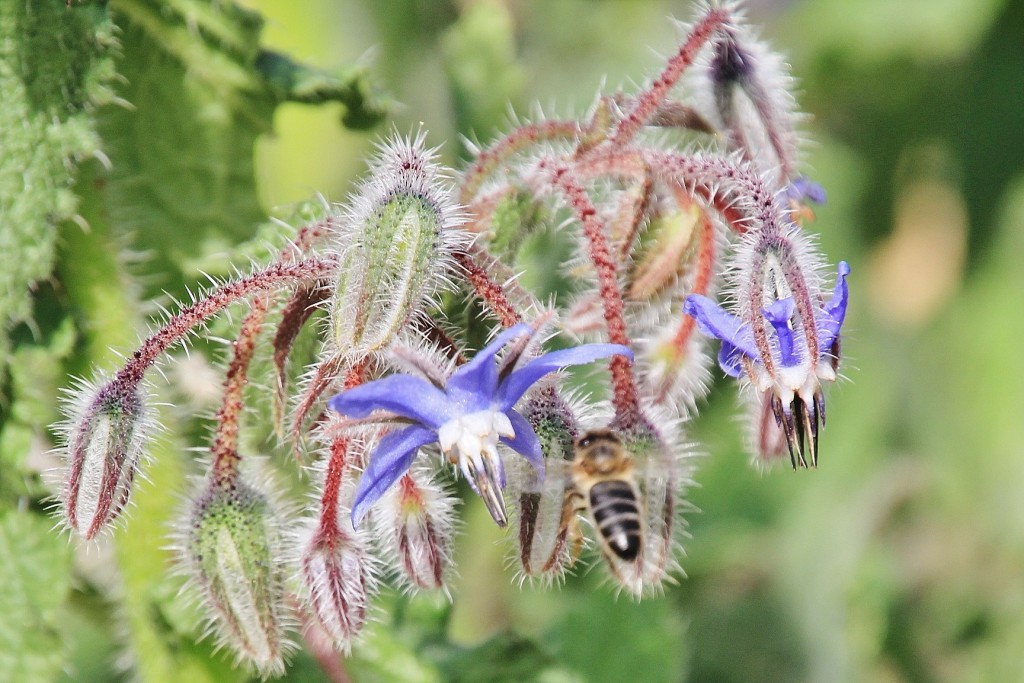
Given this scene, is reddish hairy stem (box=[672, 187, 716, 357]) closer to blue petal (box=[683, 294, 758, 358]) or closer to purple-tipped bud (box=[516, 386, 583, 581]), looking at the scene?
blue petal (box=[683, 294, 758, 358])

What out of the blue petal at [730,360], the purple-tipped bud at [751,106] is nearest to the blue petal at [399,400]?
the blue petal at [730,360]

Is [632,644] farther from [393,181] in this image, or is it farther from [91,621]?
[393,181]

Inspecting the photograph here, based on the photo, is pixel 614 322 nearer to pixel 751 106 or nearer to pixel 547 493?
pixel 547 493

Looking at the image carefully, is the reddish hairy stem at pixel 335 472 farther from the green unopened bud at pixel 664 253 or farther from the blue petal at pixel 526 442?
the green unopened bud at pixel 664 253

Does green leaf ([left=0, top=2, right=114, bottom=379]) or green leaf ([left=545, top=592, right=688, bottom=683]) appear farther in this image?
green leaf ([left=545, top=592, right=688, bottom=683])

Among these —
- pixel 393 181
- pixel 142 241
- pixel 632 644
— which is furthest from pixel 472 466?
pixel 632 644

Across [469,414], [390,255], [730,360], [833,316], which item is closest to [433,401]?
[469,414]

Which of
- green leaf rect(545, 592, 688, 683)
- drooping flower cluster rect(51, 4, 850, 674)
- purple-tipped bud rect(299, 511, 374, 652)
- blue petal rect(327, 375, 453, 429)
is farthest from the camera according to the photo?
green leaf rect(545, 592, 688, 683)

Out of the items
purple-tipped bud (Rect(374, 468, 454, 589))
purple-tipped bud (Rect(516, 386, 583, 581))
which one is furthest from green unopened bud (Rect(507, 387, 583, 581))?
purple-tipped bud (Rect(374, 468, 454, 589))
